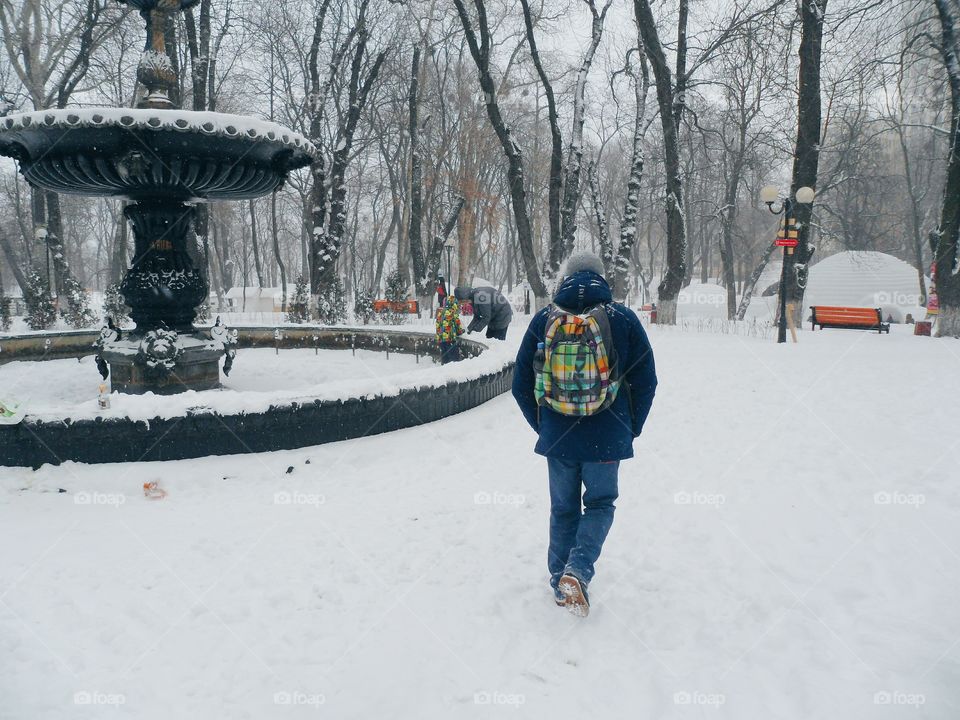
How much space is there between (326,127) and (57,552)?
25.1 metres

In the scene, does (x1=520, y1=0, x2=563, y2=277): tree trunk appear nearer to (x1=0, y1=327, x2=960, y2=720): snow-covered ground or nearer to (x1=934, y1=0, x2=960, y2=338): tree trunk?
(x1=934, y1=0, x2=960, y2=338): tree trunk

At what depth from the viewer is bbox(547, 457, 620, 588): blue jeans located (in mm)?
3000

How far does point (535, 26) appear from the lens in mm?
19297

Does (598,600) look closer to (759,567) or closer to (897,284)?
(759,567)

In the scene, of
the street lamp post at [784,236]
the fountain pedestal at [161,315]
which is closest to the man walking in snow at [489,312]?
the fountain pedestal at [161,315]

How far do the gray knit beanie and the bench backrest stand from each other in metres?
14.9

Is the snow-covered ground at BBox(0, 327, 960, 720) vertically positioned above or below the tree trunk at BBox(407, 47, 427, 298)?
below

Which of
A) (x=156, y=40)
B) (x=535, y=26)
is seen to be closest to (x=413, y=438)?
(x=156, y=40)

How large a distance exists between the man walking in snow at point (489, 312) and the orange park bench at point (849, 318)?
9.35 metres

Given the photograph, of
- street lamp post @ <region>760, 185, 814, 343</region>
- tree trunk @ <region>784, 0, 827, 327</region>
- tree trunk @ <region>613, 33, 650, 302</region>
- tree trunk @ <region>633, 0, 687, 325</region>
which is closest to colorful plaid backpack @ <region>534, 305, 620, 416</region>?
street lamp post @ <region>760, 185, 814, 343</region>

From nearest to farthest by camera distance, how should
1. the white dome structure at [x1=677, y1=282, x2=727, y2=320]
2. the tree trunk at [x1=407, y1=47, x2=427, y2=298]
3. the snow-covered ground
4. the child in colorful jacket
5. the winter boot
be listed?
the snow-covered ground → the winter boot → the child in colorful jacket → the tree trunk at [x1=407, y1=47, x2=427, y2=298] → the white dome structure at [x1=677, y1=282, x2=727, y2=320]

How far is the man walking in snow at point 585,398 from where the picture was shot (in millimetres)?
2859

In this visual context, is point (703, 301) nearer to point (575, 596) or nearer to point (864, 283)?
point (864, 283)

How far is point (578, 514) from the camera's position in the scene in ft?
10.3
